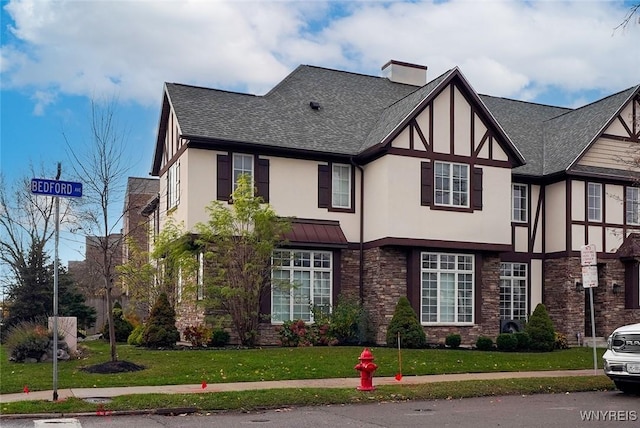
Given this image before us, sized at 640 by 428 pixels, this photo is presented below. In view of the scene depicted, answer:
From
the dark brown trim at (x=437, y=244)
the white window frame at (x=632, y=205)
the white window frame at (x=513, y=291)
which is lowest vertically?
the white window frame at (x=513, y=291)

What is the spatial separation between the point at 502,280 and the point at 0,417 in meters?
20.3

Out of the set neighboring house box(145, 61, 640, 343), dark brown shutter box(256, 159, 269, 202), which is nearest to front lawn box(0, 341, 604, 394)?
neighboring house box(145, 61, 640, 343)

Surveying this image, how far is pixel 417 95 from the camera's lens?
25.7 meters

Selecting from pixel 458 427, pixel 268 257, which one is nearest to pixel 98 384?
pixel 458 427

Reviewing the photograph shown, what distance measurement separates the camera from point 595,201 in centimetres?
2780

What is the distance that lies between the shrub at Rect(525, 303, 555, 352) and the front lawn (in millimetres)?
1629

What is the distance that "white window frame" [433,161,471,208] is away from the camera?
81.7 feet

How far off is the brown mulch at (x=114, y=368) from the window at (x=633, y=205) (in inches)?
780

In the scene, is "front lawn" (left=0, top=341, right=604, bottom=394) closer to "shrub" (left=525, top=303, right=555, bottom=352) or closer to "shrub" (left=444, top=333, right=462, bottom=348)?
"shrub" (left=525, top=303, right=555, bottom=352)

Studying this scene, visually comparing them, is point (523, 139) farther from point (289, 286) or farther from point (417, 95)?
point (289, 286)

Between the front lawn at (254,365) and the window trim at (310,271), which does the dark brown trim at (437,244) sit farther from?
the front lawn at (254,365)

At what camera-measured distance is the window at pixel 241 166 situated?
78.7 ft

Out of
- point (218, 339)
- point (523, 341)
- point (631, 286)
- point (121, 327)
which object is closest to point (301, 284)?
point (218, 339)

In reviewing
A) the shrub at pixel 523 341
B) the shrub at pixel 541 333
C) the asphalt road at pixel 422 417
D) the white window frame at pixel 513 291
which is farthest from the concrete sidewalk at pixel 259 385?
the white window frame at pixel 513 291
